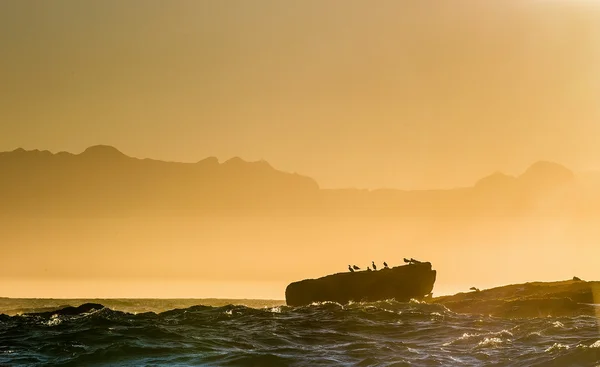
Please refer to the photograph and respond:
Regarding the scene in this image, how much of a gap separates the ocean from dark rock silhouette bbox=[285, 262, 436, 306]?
101ft

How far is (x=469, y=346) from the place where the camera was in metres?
37.2

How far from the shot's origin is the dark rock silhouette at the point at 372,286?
8925 centimetres

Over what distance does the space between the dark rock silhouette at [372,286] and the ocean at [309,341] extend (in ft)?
101

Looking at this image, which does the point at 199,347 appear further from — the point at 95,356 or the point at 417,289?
the point at 417,289

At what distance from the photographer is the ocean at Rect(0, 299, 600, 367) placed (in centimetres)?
3331

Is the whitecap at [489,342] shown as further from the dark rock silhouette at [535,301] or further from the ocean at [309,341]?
the dark rock silhouette at [535,301]

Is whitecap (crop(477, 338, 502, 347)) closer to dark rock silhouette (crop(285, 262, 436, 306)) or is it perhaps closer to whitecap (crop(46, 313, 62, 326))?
whitecap (crop(46, 313, 62, 326))

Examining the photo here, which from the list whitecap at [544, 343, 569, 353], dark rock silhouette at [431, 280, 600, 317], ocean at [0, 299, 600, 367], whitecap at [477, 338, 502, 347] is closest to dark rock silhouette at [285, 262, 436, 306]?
dark rock silhouette at [431, 280, 600, 317]

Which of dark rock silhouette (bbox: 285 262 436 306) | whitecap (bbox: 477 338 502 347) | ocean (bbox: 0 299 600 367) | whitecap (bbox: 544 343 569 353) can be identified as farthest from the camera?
dark rock silhouette (bbox: 285 262 436 306)

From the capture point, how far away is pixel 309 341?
4116 centimetres

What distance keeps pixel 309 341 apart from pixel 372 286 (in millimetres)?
48992

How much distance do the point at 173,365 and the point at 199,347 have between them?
6.22 meters

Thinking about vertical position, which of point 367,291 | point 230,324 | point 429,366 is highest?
point 367,291

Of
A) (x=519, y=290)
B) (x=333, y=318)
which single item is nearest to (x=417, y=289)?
(x=519, y=290)
